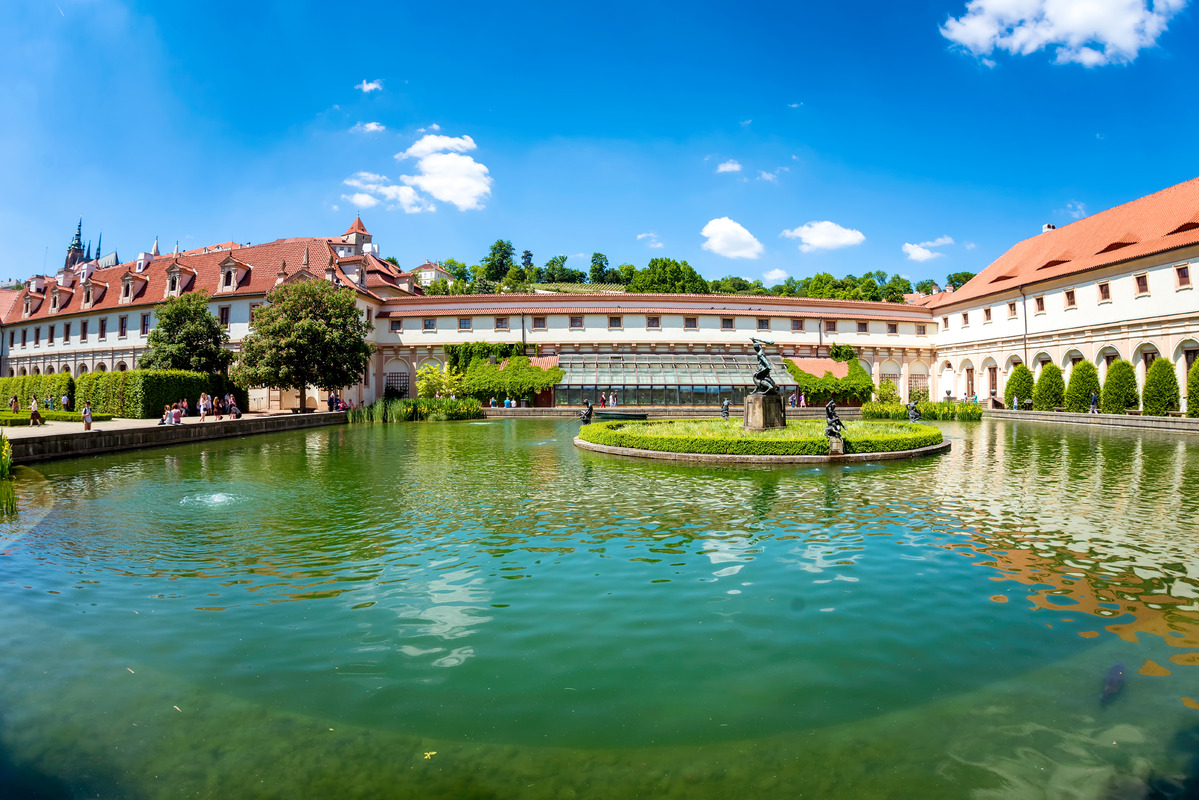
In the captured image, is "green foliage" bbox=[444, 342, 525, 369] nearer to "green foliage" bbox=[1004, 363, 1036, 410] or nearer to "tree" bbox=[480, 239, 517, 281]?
"green foliage" bbox=[1004, 363, 1036, 410]

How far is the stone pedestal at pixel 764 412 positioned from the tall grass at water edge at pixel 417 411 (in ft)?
75.1

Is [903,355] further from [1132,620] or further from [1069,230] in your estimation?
[1132,620]

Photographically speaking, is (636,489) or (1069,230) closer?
(636,489)

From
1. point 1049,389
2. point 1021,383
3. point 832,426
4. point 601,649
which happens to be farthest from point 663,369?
point 601,649

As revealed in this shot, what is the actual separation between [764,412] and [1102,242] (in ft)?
122

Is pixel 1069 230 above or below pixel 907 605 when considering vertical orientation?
above

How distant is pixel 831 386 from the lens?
169 ft

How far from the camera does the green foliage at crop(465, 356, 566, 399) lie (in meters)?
49.8

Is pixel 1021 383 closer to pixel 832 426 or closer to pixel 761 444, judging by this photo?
pixel 832 426

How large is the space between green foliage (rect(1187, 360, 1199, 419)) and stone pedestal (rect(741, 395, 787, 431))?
25.8m

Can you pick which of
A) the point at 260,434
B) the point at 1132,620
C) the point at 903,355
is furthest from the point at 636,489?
the point at 903,355

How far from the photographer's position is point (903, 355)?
5747 centimetres

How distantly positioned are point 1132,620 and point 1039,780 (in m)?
3.56

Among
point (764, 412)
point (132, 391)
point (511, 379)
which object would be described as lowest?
point (764, 412)
